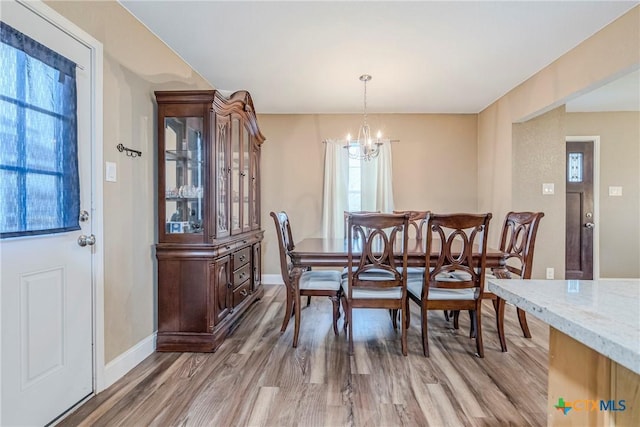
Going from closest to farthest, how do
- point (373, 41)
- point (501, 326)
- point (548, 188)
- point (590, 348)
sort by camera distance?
point (590, 348) → point (501, 326) → point (373, 41) → point (548, 188)

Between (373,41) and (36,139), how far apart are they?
2.31 meters

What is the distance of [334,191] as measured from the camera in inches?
179

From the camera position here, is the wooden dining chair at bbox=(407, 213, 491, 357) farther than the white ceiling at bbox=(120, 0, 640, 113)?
Yes

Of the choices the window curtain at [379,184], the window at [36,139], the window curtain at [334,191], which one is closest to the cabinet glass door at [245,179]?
the window curtain at [334,191]

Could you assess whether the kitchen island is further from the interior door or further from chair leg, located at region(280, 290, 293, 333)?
the interior door

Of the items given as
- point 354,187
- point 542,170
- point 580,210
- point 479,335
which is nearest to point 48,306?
point 479,335

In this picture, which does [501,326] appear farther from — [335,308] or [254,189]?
[254,189]

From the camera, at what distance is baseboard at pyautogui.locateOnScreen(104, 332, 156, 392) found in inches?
77.7

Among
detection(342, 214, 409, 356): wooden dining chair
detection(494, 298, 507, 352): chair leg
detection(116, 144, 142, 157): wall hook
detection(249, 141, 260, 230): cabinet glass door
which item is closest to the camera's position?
detection(116, 144, 142, 157): wall hook

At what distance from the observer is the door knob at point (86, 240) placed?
1.78 meters

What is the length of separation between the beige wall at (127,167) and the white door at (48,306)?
152 millimetres

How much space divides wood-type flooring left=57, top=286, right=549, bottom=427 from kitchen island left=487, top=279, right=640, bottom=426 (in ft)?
3.60

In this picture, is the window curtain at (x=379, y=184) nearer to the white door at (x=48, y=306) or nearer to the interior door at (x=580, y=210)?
the interior door at (x=580, y=210)

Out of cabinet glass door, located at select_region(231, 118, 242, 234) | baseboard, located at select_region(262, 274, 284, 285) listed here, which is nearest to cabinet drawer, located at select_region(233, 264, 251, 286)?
cabinet glass door, located at select_region(231, 118, 242, 234)
